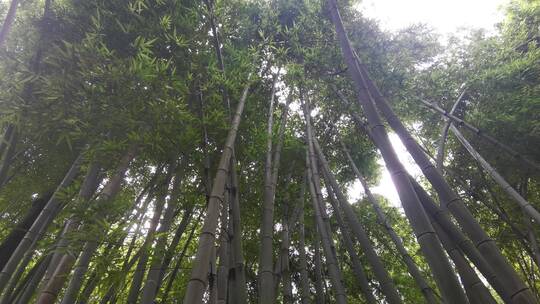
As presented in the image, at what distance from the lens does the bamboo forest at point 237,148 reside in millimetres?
1948

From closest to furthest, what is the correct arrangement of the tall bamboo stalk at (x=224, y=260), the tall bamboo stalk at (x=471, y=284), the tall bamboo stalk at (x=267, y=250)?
1. the tall bamboo stalk at (x=471, y=284)
2. the tall bamboo stalk at (x=267, y=250)
3. the tall bamboo stalk at (x=224, y=260)

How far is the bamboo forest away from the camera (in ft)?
6.39

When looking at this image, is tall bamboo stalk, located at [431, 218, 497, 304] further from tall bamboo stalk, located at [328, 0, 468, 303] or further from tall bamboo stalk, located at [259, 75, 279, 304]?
tall bamboo stalk, located at [259, 75, 279, 304]

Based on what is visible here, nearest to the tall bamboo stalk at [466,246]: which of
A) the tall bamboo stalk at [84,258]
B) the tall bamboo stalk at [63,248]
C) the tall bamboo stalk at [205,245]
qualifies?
the tall bamboo stalk at [205,245]

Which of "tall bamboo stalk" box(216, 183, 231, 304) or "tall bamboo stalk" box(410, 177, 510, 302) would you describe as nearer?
"tall bamboo stalk" box(410, 177, 510, 302)

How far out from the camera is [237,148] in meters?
3.60

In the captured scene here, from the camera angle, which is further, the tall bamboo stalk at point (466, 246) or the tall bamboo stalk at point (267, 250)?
the tall bamboo stalk at point (267, 250)

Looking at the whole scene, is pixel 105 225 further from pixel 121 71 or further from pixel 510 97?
pixel 510 97

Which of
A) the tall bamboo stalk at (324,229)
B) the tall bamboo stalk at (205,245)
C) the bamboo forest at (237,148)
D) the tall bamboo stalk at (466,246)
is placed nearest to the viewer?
the tall bamboo stalk at (466,246)

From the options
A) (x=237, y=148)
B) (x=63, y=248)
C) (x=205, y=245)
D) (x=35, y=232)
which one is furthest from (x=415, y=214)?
(x=35, y=232)

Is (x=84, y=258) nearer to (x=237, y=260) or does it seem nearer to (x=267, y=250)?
(x=237, y=260)

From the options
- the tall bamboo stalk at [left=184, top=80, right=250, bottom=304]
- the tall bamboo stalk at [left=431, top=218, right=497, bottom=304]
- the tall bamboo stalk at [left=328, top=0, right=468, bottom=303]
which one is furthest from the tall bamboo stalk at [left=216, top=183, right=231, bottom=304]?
the tall bamboo stalk at [left=431, top=218, right=497, bottom=304]

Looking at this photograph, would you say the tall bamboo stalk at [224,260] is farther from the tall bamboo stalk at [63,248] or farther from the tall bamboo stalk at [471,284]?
the tall bamboo stalk at [471,284]

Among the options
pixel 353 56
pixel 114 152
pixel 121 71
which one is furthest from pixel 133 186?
pixel 353 56
